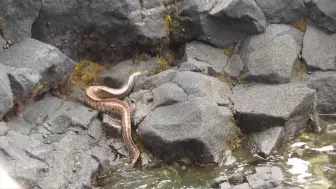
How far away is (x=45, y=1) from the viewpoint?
1220cm

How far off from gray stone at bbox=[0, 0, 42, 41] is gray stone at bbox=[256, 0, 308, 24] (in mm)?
5546

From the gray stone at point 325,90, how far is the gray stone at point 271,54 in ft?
2.26

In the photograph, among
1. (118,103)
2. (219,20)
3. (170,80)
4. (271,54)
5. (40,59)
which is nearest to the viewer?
(40,59)

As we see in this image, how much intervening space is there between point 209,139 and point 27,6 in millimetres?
4887

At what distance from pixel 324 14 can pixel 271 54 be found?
1.97m

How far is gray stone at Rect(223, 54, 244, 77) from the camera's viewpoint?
12.7 m

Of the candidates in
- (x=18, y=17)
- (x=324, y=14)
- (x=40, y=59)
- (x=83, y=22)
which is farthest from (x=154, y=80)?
(x=324, y=14)

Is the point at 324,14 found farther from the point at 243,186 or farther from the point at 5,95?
the point at 5,95

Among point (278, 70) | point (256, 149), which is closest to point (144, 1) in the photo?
point (278, 70)

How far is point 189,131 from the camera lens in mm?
10750

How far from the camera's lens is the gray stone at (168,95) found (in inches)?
452

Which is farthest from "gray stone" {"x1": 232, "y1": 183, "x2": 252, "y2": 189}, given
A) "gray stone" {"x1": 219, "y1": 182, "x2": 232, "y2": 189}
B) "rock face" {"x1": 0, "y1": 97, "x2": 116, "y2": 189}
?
"rock face" {"x1": 0, "y1": 97, "x2": 116, "y2": 189}

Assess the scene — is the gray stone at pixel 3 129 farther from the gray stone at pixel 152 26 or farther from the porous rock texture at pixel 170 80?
the gray stone at pixel 152 26

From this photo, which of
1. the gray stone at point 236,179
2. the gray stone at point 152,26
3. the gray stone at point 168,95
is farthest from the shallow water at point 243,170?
the gray stone at point 152,26
